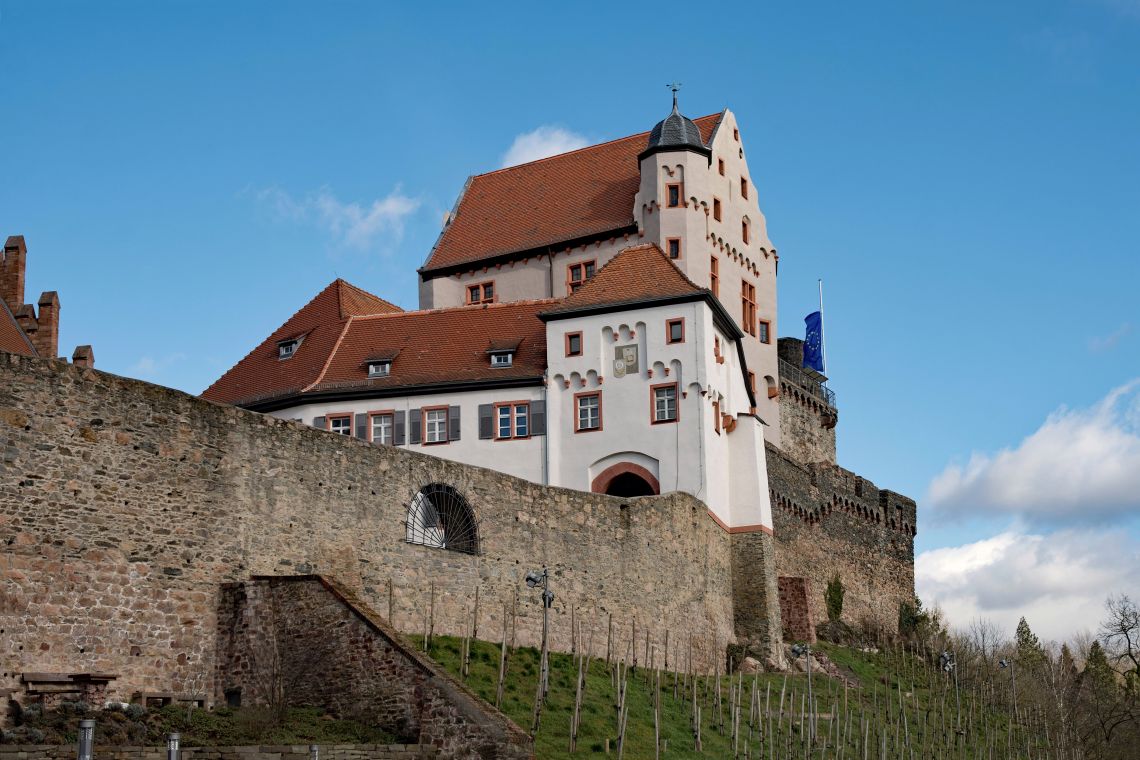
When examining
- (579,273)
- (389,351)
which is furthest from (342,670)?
(579,273)

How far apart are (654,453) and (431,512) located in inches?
600

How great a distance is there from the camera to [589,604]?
125ft

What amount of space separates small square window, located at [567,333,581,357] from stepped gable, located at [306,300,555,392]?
3.69 ft

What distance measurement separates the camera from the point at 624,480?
49.1 metres

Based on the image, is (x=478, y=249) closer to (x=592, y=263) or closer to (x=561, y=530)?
(x=592, y=263)

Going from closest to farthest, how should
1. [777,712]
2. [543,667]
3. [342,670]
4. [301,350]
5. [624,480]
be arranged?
[342,670]
[543,667]
[777,712]
[624,480]
[301,350]

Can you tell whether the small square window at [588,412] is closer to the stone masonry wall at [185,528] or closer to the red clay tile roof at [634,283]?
the red clay tile roof at [634,283]

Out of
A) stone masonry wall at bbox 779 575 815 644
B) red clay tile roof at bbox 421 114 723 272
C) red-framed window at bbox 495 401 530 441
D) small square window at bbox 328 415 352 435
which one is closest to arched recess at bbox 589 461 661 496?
red-framed window at bbox 495 401 530 441

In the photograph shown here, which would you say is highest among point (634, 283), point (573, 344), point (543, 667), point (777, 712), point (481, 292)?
point (481, 292)

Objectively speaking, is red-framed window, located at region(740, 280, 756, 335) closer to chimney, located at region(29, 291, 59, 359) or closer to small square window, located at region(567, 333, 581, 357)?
small square window, located at region(567, 333, 581, 357)

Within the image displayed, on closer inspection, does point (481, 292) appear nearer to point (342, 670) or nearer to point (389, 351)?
point (389, 351)

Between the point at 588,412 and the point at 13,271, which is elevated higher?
the point at 13,271

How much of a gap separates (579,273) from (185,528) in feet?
108

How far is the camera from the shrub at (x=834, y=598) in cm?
5922
